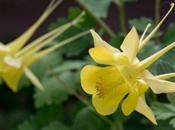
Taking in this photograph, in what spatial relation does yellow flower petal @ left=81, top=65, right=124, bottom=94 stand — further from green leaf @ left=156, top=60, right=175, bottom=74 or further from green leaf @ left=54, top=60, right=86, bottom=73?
green leaf @ left=54, top=60, right=86, bottom=73

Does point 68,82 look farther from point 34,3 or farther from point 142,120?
point 34,3

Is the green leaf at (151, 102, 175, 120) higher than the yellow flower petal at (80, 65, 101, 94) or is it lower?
lower

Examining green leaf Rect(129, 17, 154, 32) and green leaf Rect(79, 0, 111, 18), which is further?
green leaf Rect(79, 0, 111, 18)

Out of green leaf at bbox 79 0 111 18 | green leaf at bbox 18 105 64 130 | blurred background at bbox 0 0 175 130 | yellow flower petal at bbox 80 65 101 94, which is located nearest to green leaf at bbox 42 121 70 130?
blurred background at bbox 0 0 175 130

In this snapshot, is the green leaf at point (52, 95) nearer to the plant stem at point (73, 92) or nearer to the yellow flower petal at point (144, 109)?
the plant stem at point (73, 92)

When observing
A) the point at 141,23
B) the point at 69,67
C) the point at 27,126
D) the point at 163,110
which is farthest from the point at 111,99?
the point at 69,67
